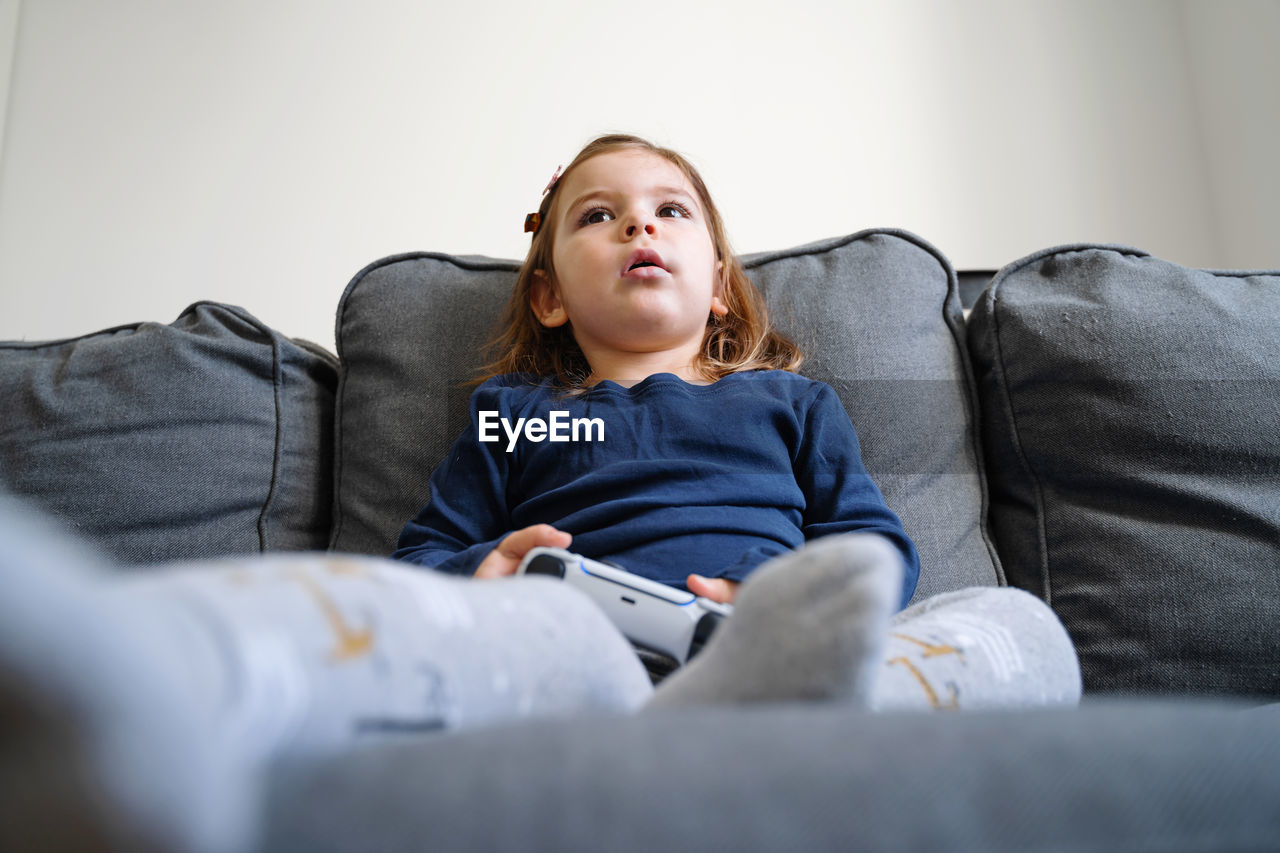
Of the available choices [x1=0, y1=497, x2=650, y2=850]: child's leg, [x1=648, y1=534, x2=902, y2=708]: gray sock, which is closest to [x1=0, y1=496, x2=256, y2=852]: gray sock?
[x1=0, y1=497, x2=650, y2=850]: child's leg

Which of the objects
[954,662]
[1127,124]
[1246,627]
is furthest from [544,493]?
[1127,124]

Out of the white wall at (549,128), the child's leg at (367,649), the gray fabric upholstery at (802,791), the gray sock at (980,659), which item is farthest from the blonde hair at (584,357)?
the gray fabric upholstery at (802,791)

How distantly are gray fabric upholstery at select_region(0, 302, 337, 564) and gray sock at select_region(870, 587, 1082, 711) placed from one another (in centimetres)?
77

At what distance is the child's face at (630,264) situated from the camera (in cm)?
104

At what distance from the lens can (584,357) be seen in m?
1.18

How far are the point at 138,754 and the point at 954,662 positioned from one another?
453 millimetres

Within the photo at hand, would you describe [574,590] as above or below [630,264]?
below

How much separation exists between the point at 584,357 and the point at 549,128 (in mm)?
611

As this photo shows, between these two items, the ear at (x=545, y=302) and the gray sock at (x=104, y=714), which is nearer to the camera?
the gray sock at (x=104, y=714)

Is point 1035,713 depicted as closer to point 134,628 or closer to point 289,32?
point 134,628

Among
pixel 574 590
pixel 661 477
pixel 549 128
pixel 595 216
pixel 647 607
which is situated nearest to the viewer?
pixel 574 590

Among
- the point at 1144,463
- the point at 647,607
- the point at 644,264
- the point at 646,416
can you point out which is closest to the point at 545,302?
the point at 644,264

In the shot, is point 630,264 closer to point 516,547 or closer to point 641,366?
point 641,366

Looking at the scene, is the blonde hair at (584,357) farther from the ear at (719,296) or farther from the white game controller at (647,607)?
the white game controller at (647,607)
